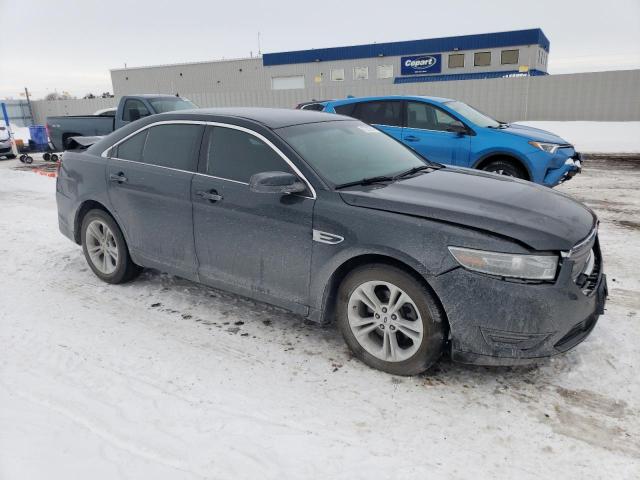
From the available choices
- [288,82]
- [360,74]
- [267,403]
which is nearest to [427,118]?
[267,403]

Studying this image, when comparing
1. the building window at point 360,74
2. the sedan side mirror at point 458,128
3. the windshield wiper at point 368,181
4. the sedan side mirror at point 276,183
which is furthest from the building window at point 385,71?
the sedan side mirror at point 276,183

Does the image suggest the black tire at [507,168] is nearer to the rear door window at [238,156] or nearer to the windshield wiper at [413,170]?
the windshield wiper at [413,170]

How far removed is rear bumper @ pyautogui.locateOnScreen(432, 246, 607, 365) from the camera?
2822 mm

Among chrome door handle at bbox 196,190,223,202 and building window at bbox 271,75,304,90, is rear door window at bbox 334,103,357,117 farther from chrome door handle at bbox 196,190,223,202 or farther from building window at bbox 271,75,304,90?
building window at bbox 271,75,304,90

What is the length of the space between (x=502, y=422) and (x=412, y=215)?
1305 mm

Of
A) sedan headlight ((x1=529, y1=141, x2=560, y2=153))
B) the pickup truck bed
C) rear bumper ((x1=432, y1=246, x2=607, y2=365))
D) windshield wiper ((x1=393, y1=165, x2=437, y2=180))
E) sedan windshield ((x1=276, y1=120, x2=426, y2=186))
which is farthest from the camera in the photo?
the pickup truck bed

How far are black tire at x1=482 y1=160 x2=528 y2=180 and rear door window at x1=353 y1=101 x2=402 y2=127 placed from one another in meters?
1.75

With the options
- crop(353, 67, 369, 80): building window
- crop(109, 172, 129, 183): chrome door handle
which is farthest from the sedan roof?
crop(353, 67, 369, 80): building window

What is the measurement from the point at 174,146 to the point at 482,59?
3607 centimetres

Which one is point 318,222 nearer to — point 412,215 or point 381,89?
point 412,215

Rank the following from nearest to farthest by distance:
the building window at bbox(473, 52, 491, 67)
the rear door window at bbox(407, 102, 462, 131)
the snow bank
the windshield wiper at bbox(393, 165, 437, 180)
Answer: the windshield wiper at bbox(393, 165, 437, 180), the rear door window at bbox(407, 102, 462, 131), the snow bank, the building window at bbox(473, 52, 491, 67)

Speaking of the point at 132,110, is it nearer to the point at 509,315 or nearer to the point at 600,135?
the point at 509,315

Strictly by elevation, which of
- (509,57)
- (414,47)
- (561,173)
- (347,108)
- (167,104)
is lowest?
(561,173)

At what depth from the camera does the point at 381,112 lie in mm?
8984
